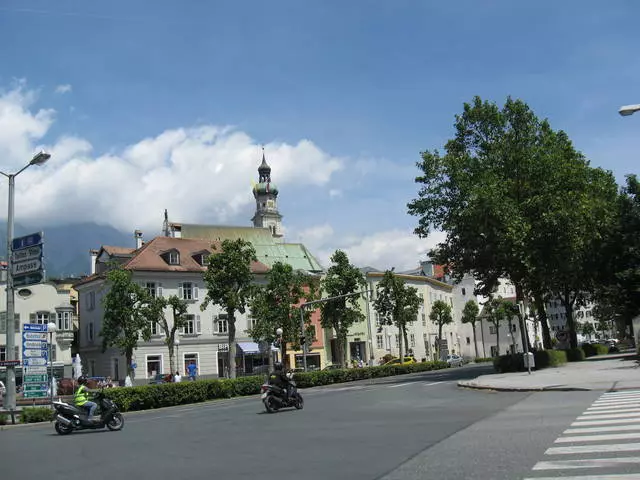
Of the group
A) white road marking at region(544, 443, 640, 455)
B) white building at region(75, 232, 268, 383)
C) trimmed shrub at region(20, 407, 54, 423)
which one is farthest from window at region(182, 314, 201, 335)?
white road marking at region(544, 443, 640, 455)

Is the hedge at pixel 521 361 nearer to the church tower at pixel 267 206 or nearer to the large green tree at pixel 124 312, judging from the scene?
the large green tree at pixel 124 312

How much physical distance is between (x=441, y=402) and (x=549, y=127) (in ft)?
81.7

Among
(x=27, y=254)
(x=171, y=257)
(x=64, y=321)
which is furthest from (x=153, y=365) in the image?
(x=27, y=254)

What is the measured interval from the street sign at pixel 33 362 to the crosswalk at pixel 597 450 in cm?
1956

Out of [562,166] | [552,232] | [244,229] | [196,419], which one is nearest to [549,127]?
[562,166]

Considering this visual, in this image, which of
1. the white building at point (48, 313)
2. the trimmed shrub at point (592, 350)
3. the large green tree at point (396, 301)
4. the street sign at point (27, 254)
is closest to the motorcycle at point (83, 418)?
the street sign at point (27, 254)

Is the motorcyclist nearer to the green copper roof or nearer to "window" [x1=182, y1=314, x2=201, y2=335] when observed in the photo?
"window" [x1=182, y1=314, x2=201, y2=335]

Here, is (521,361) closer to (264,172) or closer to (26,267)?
(26,267)

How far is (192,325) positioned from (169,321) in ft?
7.20

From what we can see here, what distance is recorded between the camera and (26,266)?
78.5 feet

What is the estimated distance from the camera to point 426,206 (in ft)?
129

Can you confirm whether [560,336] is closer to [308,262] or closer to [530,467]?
[308,262]

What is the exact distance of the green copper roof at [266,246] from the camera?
8181cm

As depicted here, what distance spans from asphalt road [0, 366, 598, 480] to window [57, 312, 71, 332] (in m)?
39.0
